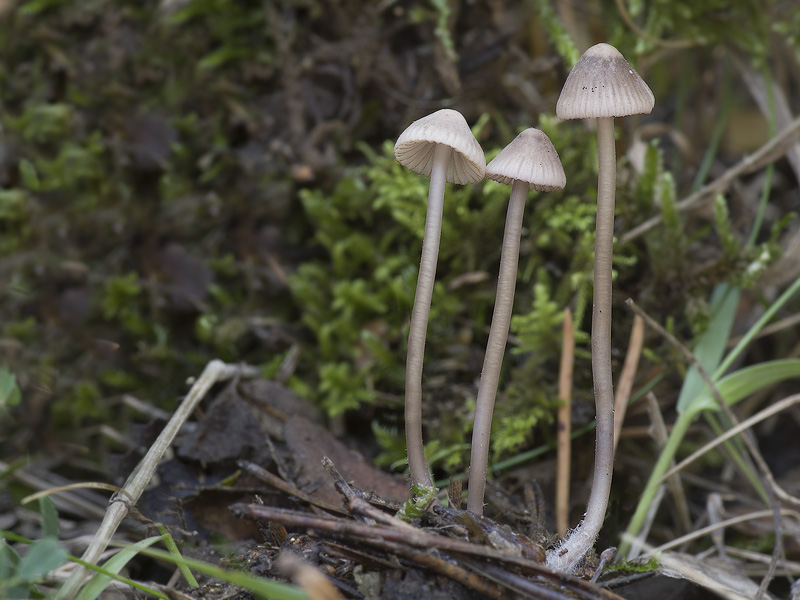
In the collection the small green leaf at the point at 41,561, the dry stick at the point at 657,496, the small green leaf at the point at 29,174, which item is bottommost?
the dry stick at the point at 657,496

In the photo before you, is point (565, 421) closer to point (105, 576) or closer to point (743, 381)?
point (743, 381)

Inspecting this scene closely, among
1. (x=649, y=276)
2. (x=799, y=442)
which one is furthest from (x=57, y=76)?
(x=799, y=442)

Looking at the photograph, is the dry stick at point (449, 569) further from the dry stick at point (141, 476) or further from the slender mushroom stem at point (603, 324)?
the dry stick at point (141, 476)

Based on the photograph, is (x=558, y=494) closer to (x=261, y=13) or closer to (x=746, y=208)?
(x=746, y=208)

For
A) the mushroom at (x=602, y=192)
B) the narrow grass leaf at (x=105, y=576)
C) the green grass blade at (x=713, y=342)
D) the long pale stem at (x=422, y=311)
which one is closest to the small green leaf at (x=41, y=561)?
the narrow grass leaf at (x=105, y=576)

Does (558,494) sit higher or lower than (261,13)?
lower

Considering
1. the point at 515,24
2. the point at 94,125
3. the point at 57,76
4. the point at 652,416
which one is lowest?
the point at 652,416

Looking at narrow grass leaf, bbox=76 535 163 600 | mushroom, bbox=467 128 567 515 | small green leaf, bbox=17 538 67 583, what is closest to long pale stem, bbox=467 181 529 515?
mushroom, bbox=467 128 567 515
